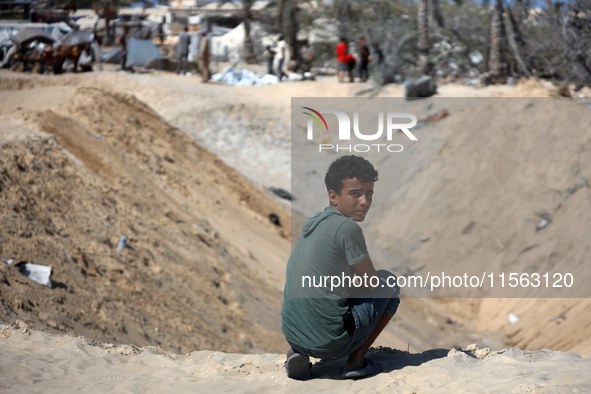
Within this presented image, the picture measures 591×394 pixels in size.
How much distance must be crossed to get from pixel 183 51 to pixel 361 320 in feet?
61.3

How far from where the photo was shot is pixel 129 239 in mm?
7848

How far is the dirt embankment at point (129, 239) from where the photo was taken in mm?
6109

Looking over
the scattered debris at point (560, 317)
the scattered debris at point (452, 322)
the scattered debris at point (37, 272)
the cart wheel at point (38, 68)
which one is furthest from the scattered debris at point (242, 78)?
the scattered debris at point (37, 272)

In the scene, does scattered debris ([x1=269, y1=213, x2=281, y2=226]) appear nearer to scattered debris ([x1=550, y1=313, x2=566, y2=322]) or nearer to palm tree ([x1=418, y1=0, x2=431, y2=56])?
scattered debris ([x1=550, y1=313, x2=566, y2=322])

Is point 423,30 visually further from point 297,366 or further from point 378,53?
point 297,366

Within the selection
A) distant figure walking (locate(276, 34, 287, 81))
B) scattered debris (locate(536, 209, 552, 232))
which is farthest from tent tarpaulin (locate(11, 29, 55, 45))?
scattered debris (locate(536, 209, 552, 232))

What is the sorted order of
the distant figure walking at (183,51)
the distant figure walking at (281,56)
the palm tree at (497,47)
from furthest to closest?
the distant figure walking at (183,51), the distant figure walking at (281,56), the palm tree at (497,47)

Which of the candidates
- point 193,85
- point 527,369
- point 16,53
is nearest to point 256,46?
point 193,85

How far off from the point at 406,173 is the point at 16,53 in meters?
13.9

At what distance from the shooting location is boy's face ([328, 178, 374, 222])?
389cm

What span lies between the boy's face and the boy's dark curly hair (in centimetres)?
3

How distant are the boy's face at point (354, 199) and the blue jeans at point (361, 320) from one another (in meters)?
0.51

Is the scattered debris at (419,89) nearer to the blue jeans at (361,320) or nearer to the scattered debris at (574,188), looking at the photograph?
the scattered debris at (574,188)

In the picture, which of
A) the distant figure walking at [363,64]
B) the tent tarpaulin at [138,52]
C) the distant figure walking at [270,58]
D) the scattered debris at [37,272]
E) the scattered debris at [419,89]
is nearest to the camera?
the scattered debris at [37,272]
